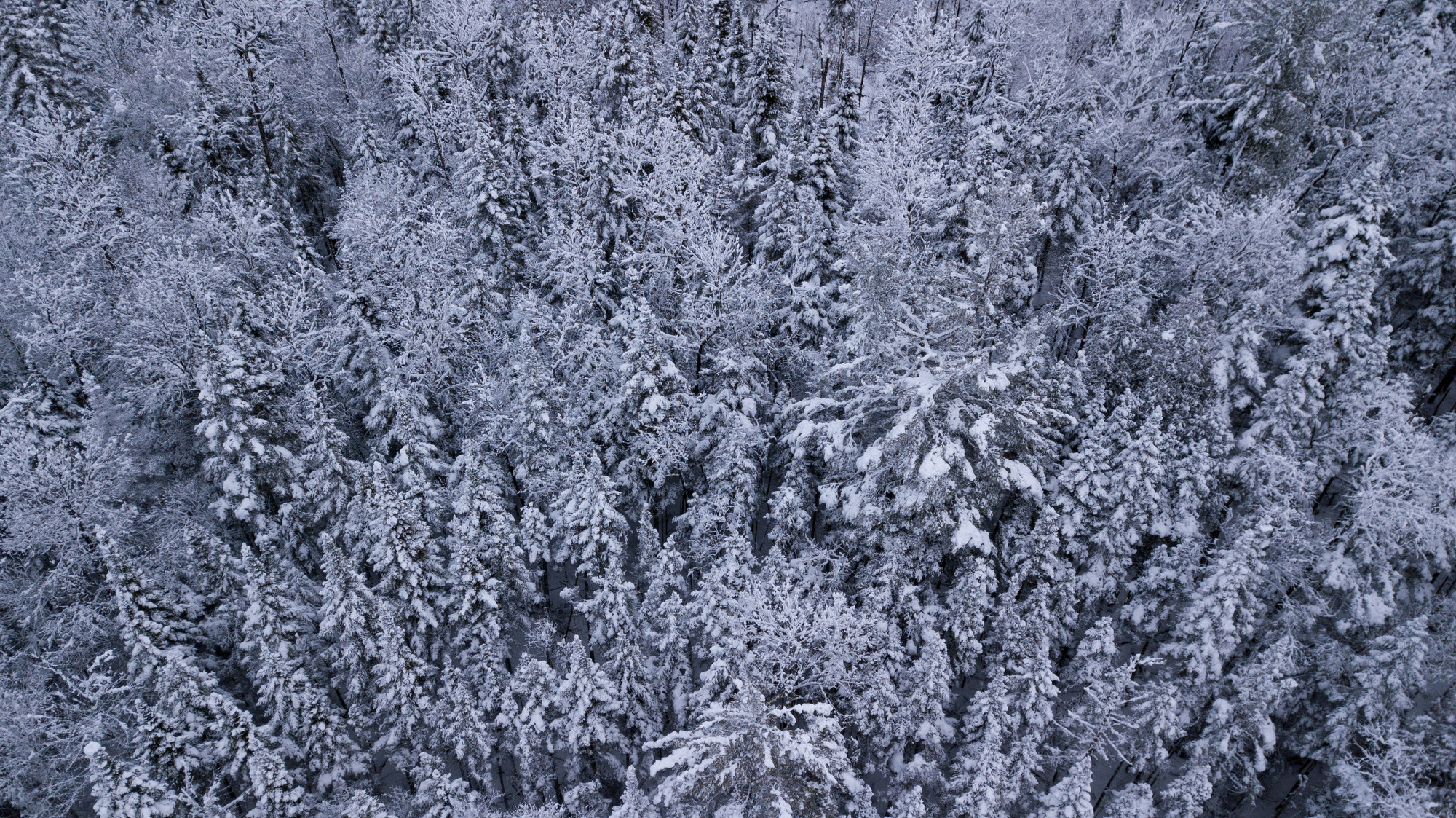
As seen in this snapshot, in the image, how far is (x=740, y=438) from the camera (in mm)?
24703

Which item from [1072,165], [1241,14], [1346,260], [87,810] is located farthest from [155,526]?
[1241,14]

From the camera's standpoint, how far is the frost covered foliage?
2059 cm

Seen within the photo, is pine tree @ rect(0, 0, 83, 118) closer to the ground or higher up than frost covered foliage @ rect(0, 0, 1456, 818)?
higher up

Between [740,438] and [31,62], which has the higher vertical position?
[31,62]

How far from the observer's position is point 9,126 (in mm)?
32250

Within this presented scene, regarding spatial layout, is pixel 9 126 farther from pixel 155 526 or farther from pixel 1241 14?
pixel 1241 14

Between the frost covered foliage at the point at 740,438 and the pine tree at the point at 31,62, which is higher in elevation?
the pine tree at the point at 31,62

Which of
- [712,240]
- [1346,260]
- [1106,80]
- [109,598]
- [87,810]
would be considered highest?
[1106,80]

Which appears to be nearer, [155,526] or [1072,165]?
[155,526]

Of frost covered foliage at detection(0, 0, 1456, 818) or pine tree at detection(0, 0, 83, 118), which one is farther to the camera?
pine tree at detection(0, 0, 83, 118)

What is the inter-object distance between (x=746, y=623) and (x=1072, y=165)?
2355 cm

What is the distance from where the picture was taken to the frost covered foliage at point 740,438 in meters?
20.6

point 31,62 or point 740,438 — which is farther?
point 31,62

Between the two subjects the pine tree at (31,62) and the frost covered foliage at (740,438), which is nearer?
the frost covered foliage at (740,438)
